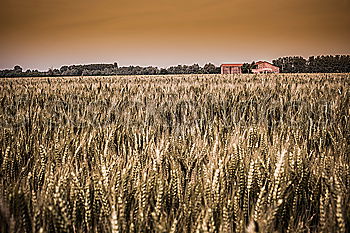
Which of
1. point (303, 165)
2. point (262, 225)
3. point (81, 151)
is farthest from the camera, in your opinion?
point (81, 151)

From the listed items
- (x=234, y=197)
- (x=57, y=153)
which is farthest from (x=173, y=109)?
(x=234, y=197)

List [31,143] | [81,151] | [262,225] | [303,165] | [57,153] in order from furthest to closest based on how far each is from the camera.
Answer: [31,143] → [81,151] → [57,153] → [303,165] → [262,225]

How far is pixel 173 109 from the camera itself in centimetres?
347

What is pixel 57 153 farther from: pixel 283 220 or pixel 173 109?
pixel 173 109

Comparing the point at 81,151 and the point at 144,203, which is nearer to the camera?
the point at 144,203

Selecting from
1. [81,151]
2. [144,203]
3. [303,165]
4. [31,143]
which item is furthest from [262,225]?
[31,143]

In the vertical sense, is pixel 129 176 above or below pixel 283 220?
above

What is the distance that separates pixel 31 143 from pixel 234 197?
4.88 feet

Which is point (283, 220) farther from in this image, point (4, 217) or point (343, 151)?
point (4, 217)

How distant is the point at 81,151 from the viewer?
1782 millimetres

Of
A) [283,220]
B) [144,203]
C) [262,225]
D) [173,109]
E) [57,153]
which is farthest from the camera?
[173,109]

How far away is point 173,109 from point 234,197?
98.6 inches

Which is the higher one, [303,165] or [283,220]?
[303,165]

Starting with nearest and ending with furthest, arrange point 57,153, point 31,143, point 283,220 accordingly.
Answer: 1. point 283,220
2. point 57,153
3. point 31,143
